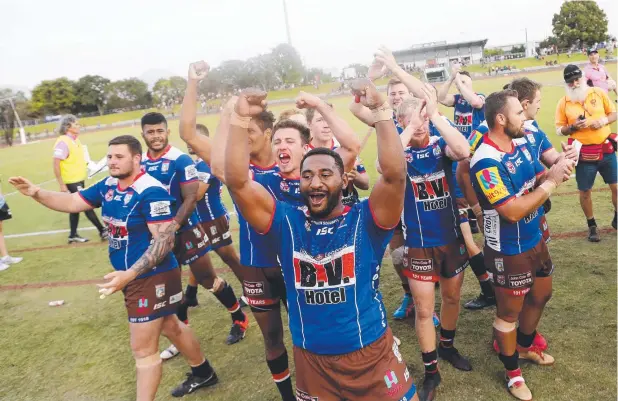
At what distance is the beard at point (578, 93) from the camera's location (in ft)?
20.9

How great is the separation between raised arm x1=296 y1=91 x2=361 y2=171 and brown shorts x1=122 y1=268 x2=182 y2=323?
1879 mm

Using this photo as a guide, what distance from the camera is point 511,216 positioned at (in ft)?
10.5

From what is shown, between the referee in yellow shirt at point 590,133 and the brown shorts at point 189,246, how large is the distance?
531cm

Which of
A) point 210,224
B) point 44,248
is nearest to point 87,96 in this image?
point 44,248

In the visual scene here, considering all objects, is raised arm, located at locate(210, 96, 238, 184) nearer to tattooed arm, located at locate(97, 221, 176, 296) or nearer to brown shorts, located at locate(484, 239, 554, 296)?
tattooed arm, located at locate(97, 221, 176, 296)

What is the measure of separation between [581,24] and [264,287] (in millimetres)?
87051

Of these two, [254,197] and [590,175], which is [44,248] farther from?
[590,175]

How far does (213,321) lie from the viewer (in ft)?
18.7

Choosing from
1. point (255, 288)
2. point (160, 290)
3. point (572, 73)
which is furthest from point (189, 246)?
point (572, 73)

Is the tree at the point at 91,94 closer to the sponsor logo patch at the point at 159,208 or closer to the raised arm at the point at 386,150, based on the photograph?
the sponsor logo patch at the point at 159,208

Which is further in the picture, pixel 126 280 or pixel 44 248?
pixel 44 248

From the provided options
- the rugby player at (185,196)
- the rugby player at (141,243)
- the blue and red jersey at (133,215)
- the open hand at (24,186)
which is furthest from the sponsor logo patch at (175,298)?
the open hand at (24,186)

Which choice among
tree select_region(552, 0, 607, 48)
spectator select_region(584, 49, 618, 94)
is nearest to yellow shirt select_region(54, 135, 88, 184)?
spectator select_region(584, 49, 618, 94)

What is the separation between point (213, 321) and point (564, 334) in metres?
4.01
